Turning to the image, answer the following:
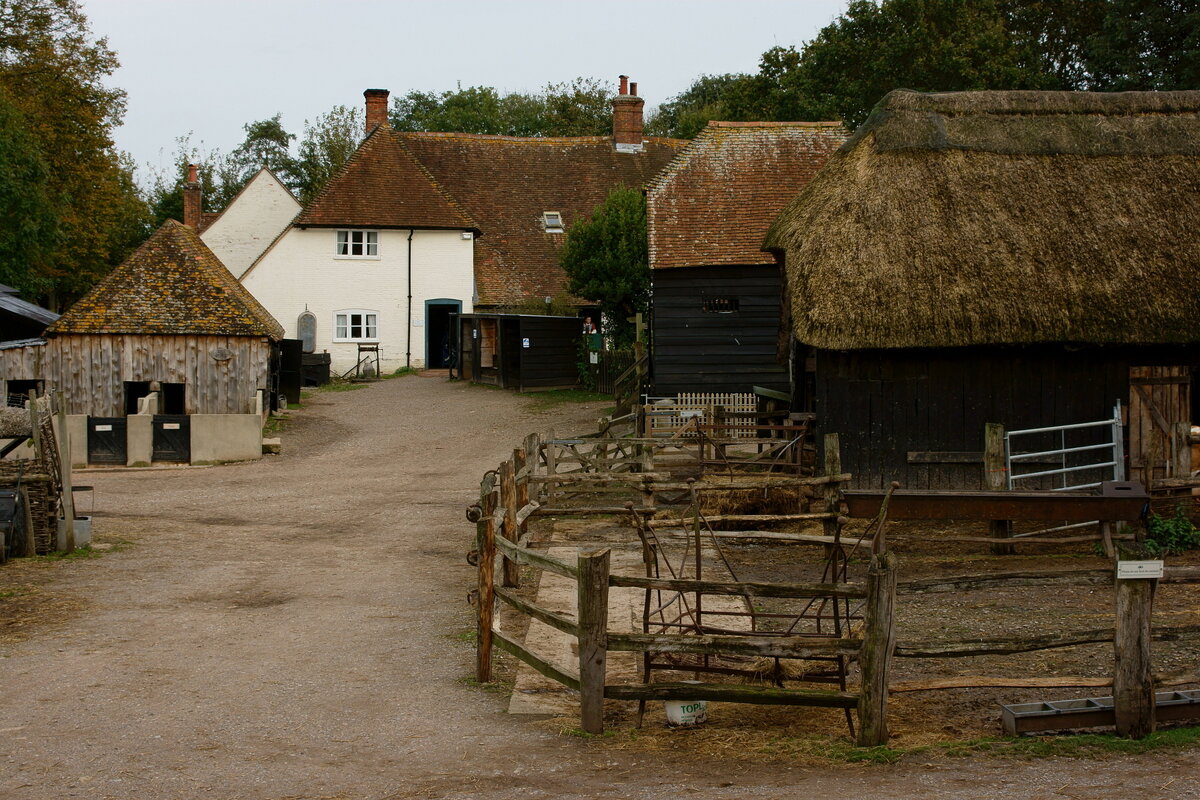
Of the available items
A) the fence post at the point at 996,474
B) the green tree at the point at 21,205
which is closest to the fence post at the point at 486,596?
the fence post at the point at 996,474

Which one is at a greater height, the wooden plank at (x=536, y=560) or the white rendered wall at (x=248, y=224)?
the white rendered wall at (x=248, y=224)

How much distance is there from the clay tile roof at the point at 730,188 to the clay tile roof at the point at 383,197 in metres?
12.1

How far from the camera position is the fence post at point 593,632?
7.62m

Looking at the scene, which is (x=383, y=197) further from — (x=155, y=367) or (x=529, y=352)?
(x=155, y=367)

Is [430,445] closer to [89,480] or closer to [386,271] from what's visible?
[89,480]

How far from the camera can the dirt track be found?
6570 millimetres

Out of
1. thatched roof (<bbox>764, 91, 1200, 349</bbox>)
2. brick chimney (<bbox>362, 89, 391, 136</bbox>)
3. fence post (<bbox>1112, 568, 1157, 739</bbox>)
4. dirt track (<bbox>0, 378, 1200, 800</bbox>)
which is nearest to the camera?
dirt track (<bbox>0, 378, 1200, 800</bbox>)

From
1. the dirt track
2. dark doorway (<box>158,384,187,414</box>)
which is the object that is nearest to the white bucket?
the dirt track

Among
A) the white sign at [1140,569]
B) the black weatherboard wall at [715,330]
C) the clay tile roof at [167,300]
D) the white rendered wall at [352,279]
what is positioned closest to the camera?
the white sign at [1140,569]

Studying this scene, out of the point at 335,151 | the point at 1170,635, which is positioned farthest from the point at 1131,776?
the point at 335,151

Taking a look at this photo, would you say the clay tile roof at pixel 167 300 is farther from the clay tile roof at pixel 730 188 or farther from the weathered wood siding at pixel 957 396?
the weathered wood siding at pixel 957 396

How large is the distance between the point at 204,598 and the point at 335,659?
3.25 m

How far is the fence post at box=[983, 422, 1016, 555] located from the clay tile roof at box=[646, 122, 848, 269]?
41.6ft

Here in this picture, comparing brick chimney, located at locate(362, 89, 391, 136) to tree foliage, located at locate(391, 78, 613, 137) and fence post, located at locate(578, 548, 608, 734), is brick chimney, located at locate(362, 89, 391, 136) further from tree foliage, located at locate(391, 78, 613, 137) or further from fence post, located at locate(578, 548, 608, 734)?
fence post, located at locate(578, 548, 608, 734)
